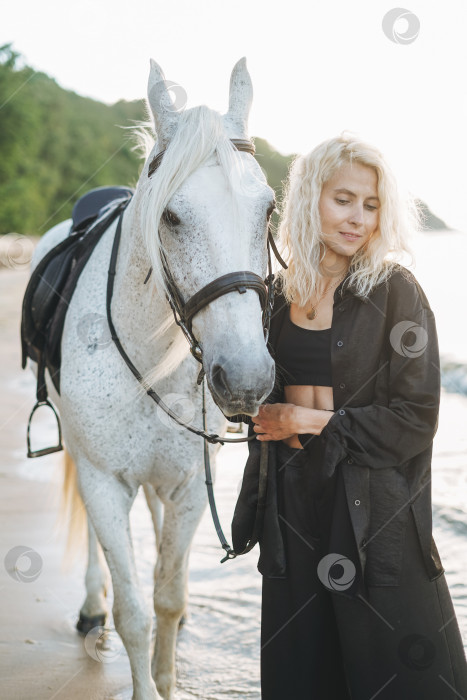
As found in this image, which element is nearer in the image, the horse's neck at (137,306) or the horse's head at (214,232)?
the horse's head at (214,232)

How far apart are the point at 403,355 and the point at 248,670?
202cm

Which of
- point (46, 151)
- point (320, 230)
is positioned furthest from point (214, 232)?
point (46, 151)

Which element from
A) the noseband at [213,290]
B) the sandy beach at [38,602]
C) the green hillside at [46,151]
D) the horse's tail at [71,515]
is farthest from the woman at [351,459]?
the green hillside at [46,151]

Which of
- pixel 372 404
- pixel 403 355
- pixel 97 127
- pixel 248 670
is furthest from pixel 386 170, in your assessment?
pixel 97 127

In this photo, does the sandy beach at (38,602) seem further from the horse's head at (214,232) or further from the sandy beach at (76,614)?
the horse's head at (214,232)

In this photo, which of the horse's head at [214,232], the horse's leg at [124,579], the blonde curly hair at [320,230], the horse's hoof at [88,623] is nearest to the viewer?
the horse's head at [214,232]

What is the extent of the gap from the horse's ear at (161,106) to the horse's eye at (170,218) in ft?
0.99

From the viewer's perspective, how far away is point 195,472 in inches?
119

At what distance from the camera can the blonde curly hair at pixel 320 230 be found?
221cm

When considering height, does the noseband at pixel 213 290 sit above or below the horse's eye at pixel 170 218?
below

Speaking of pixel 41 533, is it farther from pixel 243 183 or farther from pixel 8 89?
pixel 8 89

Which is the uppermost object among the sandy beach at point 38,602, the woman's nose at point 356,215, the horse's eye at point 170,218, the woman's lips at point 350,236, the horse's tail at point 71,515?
the woman's nose at point 356,215

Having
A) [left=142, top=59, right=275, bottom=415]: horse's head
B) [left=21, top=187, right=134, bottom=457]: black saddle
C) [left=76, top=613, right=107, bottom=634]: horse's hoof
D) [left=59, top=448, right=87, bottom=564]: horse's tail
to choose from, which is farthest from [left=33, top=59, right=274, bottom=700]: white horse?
[left=59, top=448, right=87, bottom=564]: horse's tail

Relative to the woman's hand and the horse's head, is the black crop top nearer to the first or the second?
the woman's hand
